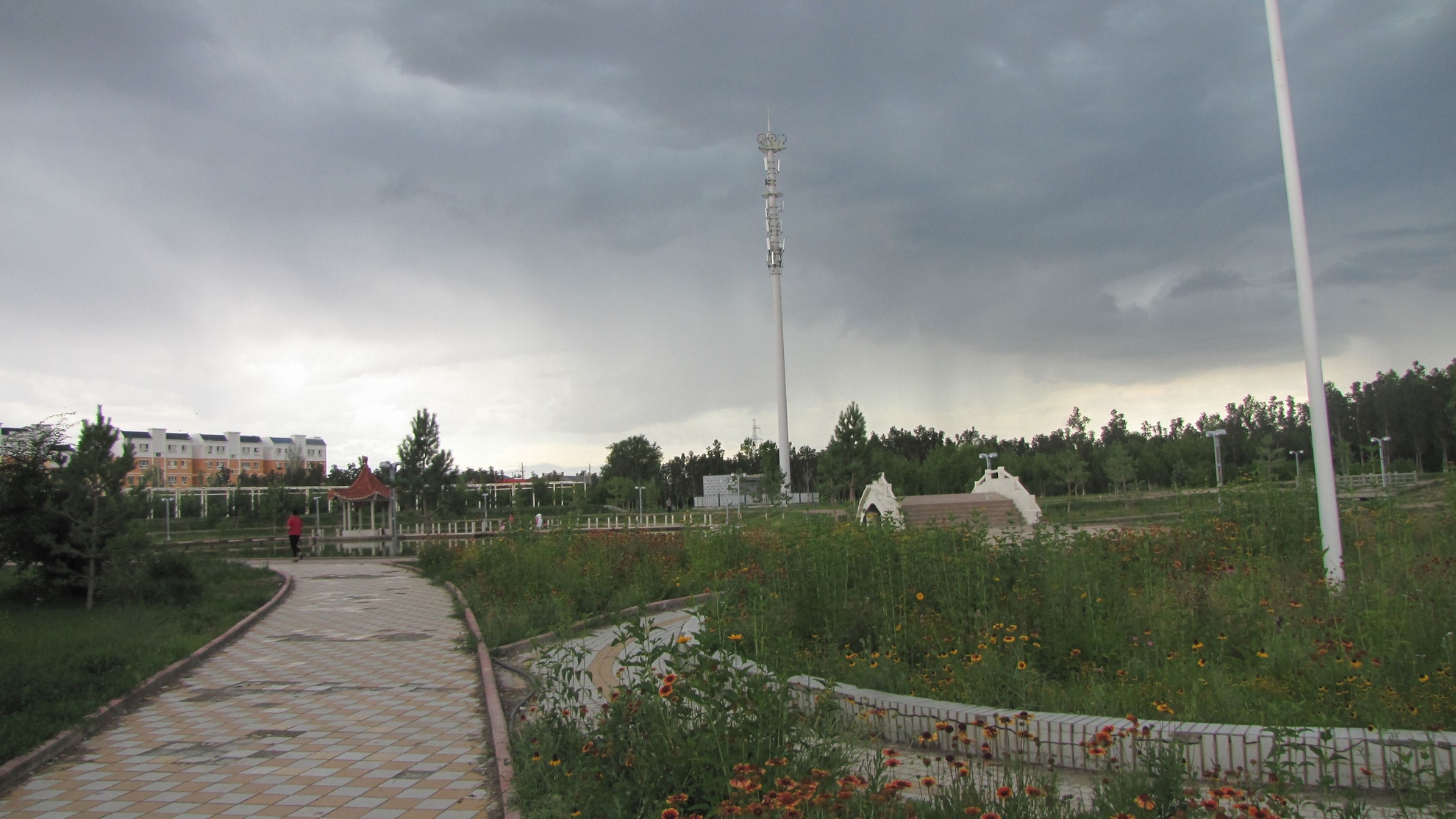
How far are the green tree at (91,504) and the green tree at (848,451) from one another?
130 ft

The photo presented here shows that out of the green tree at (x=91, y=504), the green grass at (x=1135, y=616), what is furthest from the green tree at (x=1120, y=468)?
the green tree at (x=91, y=504)

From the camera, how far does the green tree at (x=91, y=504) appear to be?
1234 cm

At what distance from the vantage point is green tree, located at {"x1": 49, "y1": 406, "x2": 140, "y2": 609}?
12.3 meters

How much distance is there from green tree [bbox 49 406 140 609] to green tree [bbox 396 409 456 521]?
28.9 m

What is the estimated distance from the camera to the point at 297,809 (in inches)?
177

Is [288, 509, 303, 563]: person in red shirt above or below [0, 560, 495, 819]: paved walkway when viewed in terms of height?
above

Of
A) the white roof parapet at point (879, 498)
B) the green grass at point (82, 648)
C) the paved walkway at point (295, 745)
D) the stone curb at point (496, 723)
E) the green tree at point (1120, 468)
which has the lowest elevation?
the paved walkway at point (295, 745)

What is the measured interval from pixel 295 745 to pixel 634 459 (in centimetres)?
8050

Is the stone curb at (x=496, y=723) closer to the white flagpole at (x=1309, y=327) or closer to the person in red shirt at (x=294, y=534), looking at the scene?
the white flagpole at (x=1309, y=327)

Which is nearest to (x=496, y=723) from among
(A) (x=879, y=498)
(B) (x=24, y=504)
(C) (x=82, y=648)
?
(C) (x=82, y=648)

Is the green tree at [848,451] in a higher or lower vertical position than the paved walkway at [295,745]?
higher

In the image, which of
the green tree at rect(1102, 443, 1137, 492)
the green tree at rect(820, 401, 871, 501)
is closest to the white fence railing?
the green tree at rect(1102, 443, 1137, 492)

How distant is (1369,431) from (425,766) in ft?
296

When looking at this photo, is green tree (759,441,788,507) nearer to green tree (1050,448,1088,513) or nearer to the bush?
the bush
